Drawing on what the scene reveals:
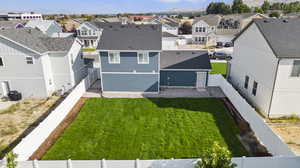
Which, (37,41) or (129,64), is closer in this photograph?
(129,64)

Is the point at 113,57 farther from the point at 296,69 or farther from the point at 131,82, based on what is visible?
the point at 296,69

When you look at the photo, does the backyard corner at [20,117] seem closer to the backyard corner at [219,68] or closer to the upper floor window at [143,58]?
the upper floor window at [143,58]

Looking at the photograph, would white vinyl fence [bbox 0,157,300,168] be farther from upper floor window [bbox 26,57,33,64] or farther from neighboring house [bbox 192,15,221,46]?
neighboring house [bbox 192,15,221,46]

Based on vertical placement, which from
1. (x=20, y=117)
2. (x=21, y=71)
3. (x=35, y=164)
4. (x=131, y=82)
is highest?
Answer: (x=21, y=71)

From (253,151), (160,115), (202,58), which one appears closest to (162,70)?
(202,58)

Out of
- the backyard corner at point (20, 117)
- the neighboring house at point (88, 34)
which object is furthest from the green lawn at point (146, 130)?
the neighboring house at point (88, 34)

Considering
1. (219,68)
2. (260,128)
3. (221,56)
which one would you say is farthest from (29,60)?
(221,56)
